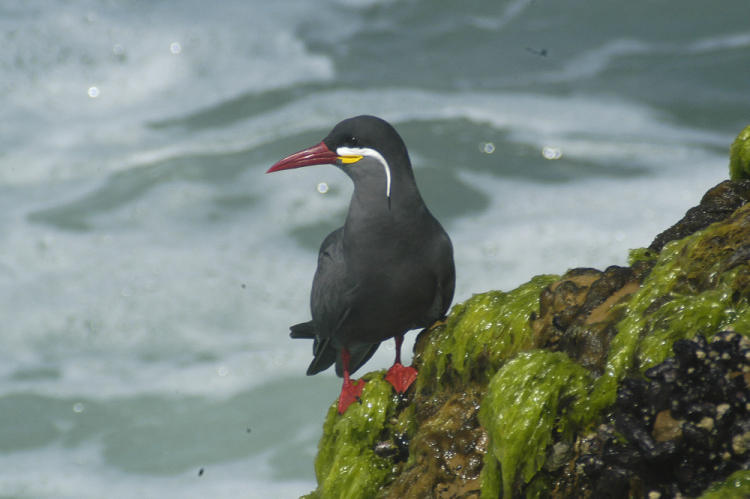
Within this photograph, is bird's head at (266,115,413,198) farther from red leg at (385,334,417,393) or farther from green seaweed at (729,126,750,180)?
green seaweed at (729,126,750,180)

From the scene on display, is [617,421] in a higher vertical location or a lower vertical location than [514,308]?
lower

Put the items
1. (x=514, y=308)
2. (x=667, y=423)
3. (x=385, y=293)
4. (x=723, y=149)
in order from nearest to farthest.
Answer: (x=667, y=423) < (x=514, y=308) < (x=385, y=293) < (x=723, y=149)

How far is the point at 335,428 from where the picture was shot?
18.9 ft

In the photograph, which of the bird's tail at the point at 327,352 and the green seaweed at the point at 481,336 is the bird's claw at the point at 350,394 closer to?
the bird's tail at the point at 327,352

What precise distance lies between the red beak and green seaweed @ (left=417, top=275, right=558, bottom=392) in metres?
1.39

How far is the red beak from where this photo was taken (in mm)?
5621

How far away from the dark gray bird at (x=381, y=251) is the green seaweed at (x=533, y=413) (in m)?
1.59

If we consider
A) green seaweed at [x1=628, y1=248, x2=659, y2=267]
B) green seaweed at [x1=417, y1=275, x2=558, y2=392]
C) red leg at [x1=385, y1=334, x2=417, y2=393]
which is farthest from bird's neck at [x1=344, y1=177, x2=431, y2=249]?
green seaweed at [x1=628, y1=248, x2=659, y2=267]

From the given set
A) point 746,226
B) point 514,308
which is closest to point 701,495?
point 746,226

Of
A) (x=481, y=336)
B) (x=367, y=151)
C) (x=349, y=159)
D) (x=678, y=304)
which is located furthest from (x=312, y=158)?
(x=678, y=304)

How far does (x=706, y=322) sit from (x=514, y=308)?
1554 mm

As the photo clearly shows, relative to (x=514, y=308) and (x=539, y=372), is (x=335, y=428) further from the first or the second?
(x=539, y=372)

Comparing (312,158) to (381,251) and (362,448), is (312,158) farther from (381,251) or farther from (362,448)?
(362,448)

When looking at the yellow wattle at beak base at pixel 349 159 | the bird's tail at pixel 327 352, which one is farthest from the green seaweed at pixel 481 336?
the yellow wattle at beak base at pixel 349 159
